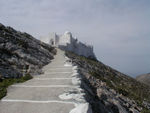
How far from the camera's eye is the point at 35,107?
21.2 feet

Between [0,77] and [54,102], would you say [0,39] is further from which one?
[54,102]

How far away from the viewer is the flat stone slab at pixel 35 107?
19.7 ft

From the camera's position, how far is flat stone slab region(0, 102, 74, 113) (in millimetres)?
5996

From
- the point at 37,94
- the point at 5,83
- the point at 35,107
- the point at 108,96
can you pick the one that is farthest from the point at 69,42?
the point at 35,107

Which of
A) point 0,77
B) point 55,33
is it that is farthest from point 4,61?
point 55,33

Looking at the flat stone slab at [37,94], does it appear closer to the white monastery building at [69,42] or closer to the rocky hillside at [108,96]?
the rocky hillside at [108,96]

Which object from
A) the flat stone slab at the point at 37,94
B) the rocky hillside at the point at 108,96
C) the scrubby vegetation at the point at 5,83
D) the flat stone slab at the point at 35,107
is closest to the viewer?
the flat stone slab at the point at 35,107

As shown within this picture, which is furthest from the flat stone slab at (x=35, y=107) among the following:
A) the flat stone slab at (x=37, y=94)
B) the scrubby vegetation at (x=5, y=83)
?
the scrubby vegetation at (x=5, y=83)

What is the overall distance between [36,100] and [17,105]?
827 mm

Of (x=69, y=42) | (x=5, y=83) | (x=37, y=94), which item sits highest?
(x=69, y=42)

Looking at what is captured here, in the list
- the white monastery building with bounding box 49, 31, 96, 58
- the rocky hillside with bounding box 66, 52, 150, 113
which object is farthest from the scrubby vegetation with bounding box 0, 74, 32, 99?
the white monastery building with bounding box 49, 31, 96, 58

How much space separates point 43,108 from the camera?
20.6 feet

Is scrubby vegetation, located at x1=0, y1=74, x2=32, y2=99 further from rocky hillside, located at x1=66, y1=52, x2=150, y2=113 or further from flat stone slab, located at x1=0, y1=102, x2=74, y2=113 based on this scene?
rocky hillside, located at x1=66, y1=52, x2=150, y2=113

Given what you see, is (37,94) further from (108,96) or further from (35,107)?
(108,96)
